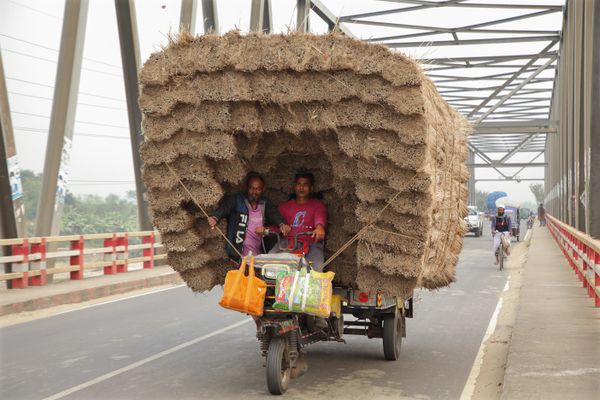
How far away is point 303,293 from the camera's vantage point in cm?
677

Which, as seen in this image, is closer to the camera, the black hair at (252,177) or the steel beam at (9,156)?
the black hair at (252,177)

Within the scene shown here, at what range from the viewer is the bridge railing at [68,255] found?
568 inches

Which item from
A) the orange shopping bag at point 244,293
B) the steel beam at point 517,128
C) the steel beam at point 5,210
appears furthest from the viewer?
the steel beam at point 517,128

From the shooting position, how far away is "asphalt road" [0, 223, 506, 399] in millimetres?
7145

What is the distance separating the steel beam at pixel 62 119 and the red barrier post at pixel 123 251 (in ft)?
6.81

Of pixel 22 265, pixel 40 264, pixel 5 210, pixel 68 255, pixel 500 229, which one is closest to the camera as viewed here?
pixel 5 210

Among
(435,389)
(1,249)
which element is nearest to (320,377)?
(435,389)

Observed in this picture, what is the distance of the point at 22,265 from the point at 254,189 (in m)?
8.15

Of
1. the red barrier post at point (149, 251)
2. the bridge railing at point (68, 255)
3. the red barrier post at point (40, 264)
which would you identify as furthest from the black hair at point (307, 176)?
the red barrier post at point (149, 251)

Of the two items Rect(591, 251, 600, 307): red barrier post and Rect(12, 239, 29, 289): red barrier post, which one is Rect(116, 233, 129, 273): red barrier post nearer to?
Rect(12, 239, 29, 289): red barrier post

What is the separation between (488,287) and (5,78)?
1025cm

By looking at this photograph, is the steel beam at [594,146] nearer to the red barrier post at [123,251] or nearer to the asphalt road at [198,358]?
the asphalt road at [198,358]

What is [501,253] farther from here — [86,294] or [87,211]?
[87,211]

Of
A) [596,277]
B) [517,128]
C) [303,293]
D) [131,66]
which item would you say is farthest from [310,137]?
[517,128]
